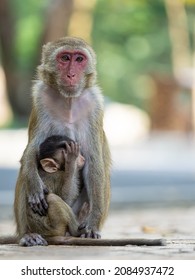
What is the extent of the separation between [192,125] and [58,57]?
81.6 ft

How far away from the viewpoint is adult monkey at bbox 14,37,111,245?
7.73 metres

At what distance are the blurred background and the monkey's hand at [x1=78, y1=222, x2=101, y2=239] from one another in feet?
7.19

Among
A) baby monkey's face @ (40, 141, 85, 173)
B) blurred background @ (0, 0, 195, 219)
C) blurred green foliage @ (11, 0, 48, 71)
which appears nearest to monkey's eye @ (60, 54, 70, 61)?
baby monkey's face @ (40, 141, 85, 173)

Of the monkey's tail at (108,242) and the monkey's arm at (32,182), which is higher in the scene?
the monkey's arm at (32,182)

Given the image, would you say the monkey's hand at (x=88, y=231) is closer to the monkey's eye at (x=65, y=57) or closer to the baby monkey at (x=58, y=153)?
the baby monkey at (x=58, y=153)

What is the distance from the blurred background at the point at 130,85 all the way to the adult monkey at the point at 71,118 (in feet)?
5.27

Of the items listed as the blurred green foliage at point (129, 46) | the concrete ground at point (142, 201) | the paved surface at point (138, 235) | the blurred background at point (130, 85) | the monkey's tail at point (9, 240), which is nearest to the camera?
the paved surface at point (138, 235)

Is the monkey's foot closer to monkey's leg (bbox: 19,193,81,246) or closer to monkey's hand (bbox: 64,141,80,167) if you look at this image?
monkey's leg (bbox: 19,193,81,246)

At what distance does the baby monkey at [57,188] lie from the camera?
7562 mm

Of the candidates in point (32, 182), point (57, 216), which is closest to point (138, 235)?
point (57, 216)

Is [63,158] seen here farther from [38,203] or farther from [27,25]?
Answer: [27,25]

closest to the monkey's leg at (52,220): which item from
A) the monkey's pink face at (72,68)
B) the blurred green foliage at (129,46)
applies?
the monkey's pink face at (72,68)

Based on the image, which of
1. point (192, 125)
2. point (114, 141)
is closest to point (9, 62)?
point (114, 141)
